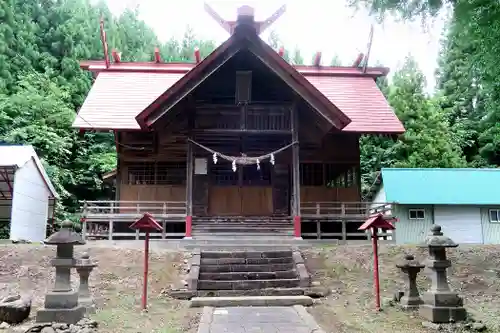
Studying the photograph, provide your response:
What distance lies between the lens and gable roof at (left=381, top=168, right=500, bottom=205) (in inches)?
730

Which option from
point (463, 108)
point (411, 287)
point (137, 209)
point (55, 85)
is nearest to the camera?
point (411, 287)

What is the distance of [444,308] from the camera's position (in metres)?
7.72

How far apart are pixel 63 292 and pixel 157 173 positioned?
9.75m

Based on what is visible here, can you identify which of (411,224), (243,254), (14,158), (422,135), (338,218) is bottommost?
(243,254)

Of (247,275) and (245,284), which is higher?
(247,275)

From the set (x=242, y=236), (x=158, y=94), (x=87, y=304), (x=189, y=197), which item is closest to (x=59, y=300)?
(x=87, y=304)

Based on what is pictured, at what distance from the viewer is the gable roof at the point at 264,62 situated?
1373 centimetres

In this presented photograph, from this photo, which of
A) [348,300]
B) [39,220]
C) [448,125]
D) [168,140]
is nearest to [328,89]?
[168,140]

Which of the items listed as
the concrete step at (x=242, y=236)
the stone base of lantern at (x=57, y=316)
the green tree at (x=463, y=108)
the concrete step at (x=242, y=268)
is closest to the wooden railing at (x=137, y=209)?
the concrete step at (x=242, y=236)

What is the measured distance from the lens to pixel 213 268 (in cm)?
1124

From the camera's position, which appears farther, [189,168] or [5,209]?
[5,209]

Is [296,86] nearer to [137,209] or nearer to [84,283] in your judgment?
[137,209]

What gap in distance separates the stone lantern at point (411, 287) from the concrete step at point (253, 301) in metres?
1.94

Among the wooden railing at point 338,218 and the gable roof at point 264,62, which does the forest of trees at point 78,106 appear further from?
the gable roof at point 264,62
